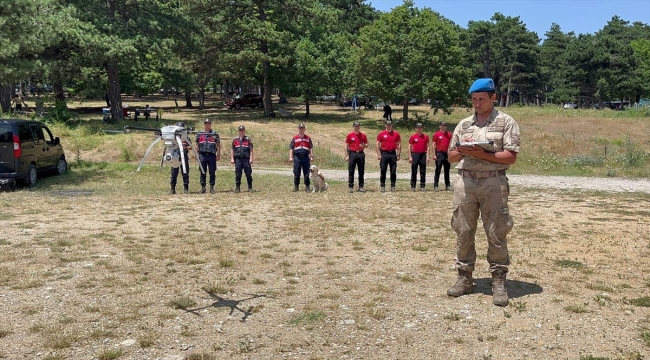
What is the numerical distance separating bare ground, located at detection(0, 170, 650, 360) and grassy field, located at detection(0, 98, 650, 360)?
0.02 metres

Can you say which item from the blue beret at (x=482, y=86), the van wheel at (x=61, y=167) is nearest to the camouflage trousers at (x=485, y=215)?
the blue beret at (x=482, y=86)

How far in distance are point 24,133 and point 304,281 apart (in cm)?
1214

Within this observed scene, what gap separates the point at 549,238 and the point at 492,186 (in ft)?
12.7

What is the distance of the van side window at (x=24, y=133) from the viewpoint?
1468cm

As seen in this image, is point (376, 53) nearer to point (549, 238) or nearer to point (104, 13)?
point (104, 13)

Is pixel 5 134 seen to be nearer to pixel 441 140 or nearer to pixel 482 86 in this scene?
pixel 441 140

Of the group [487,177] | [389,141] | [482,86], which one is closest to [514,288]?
[487,177]

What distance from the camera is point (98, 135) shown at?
85.3 feet

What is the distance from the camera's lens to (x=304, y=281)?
20.1 ft

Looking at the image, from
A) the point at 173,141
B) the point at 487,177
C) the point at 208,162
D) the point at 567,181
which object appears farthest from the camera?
the point at 567,181

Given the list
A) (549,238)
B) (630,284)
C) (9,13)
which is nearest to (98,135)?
(9,13)

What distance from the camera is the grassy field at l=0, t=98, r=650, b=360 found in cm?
447

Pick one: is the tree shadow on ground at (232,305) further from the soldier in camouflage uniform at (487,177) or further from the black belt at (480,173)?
the black belt at (480,173)

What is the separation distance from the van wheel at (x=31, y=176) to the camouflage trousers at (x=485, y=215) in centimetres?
1347
